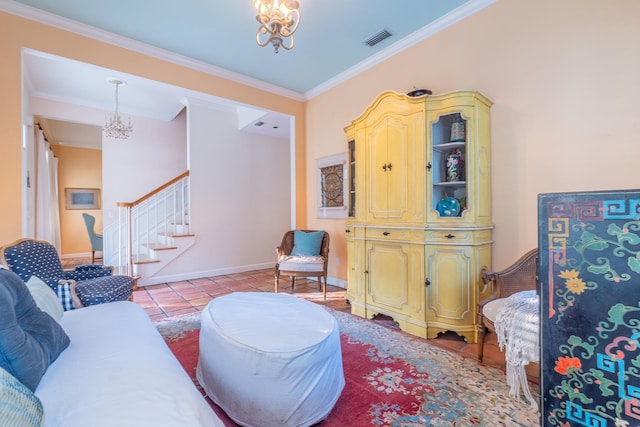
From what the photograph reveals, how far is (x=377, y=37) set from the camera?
126 inches

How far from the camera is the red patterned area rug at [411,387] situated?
152cm

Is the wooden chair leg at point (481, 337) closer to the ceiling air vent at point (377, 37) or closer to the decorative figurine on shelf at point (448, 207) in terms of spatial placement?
the decorative figurine on shelf at point (448, 207)

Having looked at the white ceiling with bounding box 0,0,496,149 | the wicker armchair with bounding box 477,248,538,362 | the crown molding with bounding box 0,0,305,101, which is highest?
the white ceiling with bounding box 0,0,496,149

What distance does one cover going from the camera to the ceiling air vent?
123 inches

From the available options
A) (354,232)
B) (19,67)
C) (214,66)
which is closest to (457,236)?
(354,232)

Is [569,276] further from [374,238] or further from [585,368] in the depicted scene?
[374,238]

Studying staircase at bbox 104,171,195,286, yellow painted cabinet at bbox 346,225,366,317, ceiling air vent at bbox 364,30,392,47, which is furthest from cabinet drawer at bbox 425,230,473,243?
staircase at bbox 104,171,195,286

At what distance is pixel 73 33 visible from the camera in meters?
2.87

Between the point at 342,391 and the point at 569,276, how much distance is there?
4.66 ft

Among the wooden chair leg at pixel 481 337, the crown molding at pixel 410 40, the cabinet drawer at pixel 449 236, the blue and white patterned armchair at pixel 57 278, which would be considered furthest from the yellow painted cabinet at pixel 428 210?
the blue and white patterned armchair at pixel 57 278

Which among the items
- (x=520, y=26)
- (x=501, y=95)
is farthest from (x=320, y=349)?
(x=520, y=26)

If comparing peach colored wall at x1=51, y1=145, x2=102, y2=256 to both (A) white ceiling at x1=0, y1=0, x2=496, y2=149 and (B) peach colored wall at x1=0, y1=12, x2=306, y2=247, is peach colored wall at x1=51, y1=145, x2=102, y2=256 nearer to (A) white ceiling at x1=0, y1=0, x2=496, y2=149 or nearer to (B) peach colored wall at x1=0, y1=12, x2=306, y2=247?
(A) white ceiling at x1=0, y1=0, x2=496, y2=149

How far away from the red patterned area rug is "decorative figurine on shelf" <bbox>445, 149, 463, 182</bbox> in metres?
1.52

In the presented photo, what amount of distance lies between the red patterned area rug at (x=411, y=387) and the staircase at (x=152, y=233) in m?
2.29
